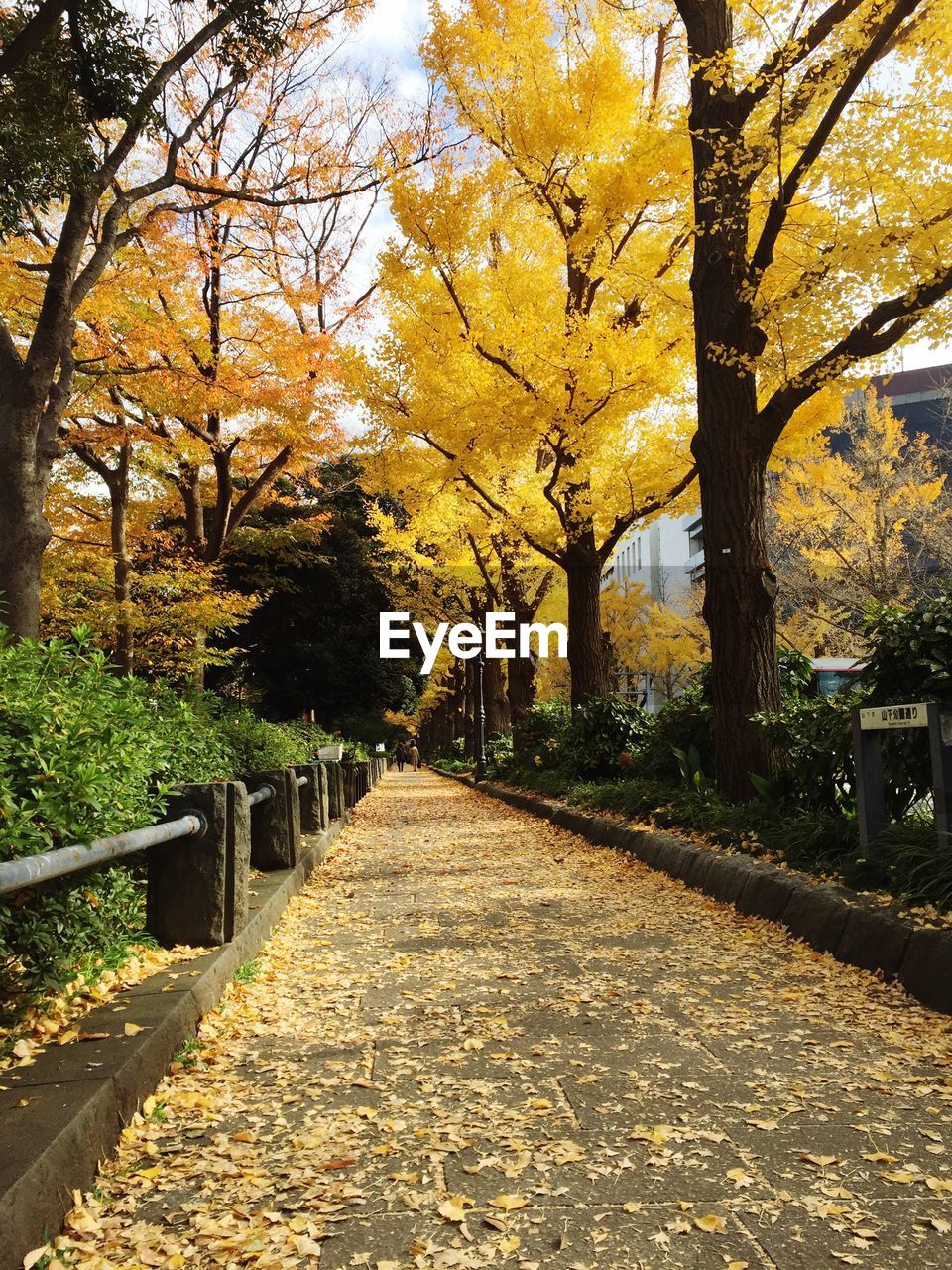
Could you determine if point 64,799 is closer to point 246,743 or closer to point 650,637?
point 246,743

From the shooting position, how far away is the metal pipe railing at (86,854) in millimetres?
2404

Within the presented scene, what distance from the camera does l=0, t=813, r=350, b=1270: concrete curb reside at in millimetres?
2084

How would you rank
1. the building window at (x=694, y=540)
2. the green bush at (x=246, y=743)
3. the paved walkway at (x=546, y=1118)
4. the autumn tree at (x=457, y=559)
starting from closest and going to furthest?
the paved walkway at (x=546, y=1118) → the green bush at (x=246, y=743) → the autumn tree at (x=457, y=559) → the building window at (x=694, y=540)

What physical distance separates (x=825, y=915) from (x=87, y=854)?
3.65 meters

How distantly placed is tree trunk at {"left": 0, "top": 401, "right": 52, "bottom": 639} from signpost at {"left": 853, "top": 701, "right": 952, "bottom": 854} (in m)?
7.55

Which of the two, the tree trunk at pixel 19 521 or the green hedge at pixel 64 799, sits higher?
the tree trunk at pixel 19 521

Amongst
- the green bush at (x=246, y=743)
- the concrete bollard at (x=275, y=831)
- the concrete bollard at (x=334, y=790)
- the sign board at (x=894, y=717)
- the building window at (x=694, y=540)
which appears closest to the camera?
the sign board at (x=894, y=717)

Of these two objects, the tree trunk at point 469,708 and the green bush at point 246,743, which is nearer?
the green bush at point 246,743

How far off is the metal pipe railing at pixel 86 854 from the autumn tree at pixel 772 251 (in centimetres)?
515

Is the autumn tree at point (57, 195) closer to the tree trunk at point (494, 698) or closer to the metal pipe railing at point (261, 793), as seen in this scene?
the metal pipe railing at point (261, 793)

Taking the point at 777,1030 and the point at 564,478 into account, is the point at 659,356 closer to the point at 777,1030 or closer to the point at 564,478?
the point at 564,478

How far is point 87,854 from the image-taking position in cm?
290

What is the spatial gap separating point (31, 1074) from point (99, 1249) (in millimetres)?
586

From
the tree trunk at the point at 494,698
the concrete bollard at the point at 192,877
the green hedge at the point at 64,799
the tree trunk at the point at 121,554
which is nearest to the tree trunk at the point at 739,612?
the concrete bollard at the point at 192,877
